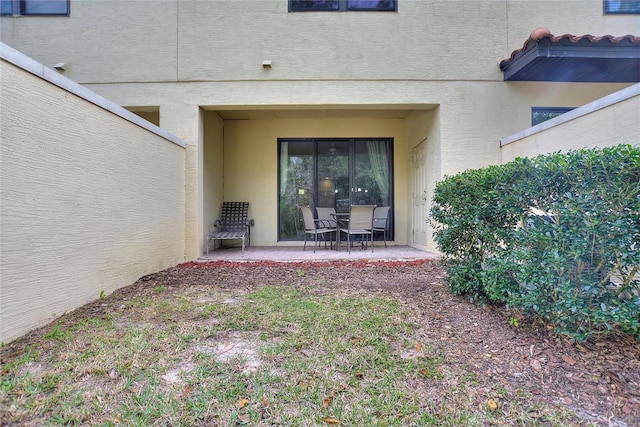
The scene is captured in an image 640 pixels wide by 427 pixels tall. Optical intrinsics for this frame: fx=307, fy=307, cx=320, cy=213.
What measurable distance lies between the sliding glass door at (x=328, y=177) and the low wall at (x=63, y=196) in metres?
3.34

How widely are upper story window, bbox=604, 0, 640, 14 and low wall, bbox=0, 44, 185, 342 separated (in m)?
7.47

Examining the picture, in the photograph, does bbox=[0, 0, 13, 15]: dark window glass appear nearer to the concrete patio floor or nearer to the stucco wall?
the stucco wall

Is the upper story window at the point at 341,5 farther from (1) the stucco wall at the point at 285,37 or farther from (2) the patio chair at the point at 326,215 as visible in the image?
(2) the patio chair at the point at 326,215

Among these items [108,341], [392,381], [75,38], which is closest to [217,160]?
[75,38]

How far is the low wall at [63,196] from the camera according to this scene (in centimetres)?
200

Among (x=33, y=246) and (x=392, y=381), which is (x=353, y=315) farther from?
(x=33, y=246)

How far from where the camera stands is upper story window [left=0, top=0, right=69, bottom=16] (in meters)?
5.13

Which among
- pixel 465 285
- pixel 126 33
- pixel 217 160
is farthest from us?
pixel 217 160

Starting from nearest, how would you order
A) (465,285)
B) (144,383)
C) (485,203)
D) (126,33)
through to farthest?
(144,383), (485,203), (465,285), (126,33)

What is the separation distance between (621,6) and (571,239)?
6.13m

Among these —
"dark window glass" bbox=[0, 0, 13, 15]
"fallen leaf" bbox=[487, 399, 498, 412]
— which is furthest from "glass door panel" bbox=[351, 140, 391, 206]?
"dark window glass" bbox=[0, 0, 13, 15]

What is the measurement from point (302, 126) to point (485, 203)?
5.09m

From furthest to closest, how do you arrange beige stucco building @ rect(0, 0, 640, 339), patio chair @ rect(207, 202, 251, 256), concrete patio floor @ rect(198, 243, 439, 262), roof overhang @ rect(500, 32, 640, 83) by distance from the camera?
1. patio chair @ rect(207, 202, 251, 256)
2. beige stucco building @ rect(0, 0, 640, 339)
3. concrete patio floor @ rect(198, 243, 439, 262)
4. roof overhang @ rect(500, 32, 640, 83)

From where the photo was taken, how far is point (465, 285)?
2727 mm
